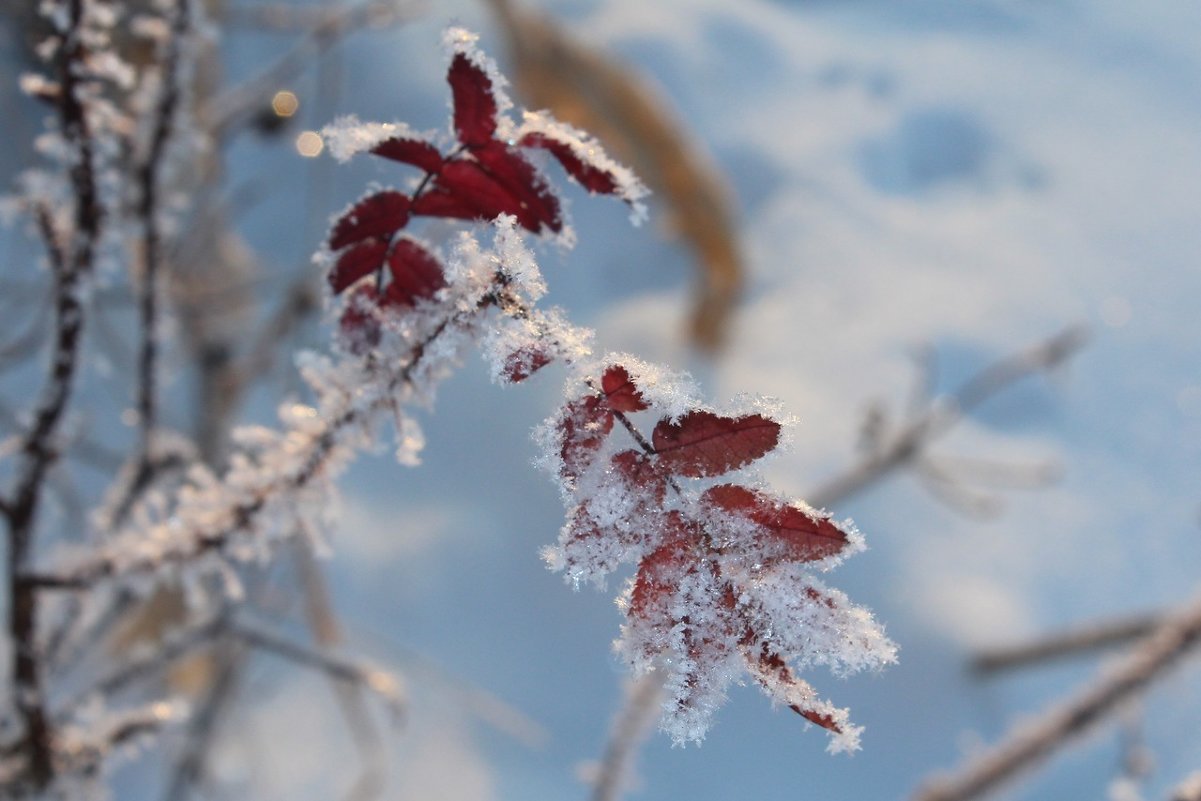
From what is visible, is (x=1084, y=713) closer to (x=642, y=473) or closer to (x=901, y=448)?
(x=901, y=448)

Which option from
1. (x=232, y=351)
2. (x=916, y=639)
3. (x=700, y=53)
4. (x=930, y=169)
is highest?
(x=700, y=53)

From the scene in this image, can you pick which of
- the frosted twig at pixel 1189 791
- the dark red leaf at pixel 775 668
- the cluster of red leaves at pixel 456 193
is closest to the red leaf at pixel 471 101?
the cluster of red leaves at pixel 456 193

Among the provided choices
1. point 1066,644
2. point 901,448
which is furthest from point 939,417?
point 1066,644

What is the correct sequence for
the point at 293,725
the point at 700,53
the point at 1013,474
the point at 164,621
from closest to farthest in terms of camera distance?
the point at 1013,474 → the point at 293,725 → the point at 164,621 → the point at 700,53

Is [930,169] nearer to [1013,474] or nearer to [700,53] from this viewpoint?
[700,53]

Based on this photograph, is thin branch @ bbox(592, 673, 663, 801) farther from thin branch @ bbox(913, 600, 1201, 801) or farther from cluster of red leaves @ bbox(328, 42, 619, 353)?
cluster of red leaves @ bbox(328, 42, 619, 353)

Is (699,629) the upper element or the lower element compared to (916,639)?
lower

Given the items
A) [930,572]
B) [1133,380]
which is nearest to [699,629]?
[930,572]
